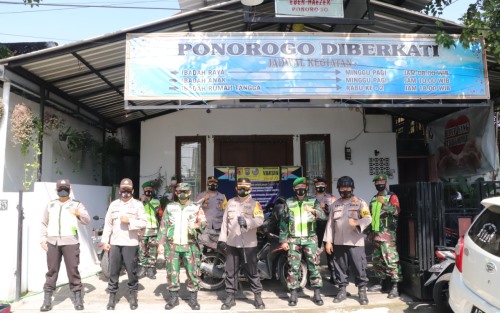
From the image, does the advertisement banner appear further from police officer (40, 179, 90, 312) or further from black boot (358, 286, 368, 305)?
black boot (358, 286, 368, 305)

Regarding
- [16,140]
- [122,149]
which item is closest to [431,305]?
Answer: [16,140]

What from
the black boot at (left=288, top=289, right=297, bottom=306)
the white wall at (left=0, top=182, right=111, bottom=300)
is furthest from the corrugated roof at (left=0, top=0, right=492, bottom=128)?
the black boot at (left=288, top=289, right=297, bottom=306)

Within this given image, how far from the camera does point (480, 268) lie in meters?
3.38

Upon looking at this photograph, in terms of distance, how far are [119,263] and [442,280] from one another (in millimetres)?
4440

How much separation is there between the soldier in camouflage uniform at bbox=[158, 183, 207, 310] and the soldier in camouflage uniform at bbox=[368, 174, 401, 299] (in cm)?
271

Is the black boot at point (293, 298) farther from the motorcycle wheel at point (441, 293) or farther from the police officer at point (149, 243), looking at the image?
the police officer at point (149, 243)

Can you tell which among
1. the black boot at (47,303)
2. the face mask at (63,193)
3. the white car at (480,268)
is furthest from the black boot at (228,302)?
the white car at (480,268)

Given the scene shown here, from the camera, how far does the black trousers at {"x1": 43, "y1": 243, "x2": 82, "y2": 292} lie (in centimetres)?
557

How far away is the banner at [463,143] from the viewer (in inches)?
319

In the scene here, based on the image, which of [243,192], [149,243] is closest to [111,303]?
[149,243]

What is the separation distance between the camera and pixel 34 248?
633 centimetres

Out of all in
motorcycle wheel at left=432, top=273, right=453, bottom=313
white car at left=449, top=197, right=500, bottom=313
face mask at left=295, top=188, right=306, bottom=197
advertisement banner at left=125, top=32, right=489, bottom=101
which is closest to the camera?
white car at left=449, top=197, right=500, bottom=313

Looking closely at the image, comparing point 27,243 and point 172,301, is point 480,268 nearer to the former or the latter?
point 172,301

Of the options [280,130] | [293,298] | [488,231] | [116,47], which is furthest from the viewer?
[280,130]
